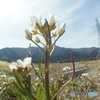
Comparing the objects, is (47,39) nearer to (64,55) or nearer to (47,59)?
(47,59)

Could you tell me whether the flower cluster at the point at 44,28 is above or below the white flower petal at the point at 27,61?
above

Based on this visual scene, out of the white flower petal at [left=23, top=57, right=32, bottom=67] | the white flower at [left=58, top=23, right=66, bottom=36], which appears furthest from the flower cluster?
the white flower petal at [left=23, top=57, right=32, bottom=67]

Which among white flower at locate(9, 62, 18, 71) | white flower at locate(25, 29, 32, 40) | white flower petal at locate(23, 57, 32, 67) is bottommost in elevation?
white flower at locate(9, 62, 18, 71)

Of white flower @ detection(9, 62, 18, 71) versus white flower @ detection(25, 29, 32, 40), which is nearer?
white flower @ detection(9, 62, 18, 71)

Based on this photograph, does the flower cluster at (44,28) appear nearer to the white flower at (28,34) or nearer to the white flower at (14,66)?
the white flower at (28,34)

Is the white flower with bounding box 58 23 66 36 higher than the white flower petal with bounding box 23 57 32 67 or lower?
higher

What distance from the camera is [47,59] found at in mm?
846

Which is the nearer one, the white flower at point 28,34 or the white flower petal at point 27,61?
the white flower petal at point 27,61

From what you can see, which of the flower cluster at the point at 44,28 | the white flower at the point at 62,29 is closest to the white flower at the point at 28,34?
the flower cluster at the point at 44,28

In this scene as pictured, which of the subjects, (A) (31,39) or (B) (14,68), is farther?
(A) (31,39)

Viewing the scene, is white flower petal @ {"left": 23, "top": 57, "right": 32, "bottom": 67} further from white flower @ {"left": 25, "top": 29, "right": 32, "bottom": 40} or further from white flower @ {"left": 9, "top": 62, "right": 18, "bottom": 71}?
white flower @ {"left": 25, "top": 29, "right": 32, "bottom": 40}

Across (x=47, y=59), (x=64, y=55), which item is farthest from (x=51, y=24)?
(x=64, y=55)

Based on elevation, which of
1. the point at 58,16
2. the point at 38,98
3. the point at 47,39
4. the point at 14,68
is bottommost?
the point at 38,98

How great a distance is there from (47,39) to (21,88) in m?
0.28
